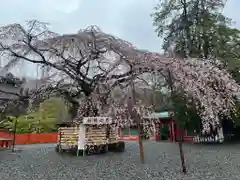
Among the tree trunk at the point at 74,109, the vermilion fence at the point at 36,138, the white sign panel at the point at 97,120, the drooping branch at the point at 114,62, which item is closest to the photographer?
the drooping branch at the point at 114,62

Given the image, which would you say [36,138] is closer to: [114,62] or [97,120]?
[97,120]

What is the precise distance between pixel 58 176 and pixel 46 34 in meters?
5.21

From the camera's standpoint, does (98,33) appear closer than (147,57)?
No

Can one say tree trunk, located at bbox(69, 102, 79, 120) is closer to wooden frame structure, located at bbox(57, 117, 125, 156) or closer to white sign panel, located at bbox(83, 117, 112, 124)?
wooden frame structure, located at bbox(57, 117, 125, 156)

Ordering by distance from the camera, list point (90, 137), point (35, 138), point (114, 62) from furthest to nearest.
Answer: point (35, 138) < point (90, 137) < point (114, 62)

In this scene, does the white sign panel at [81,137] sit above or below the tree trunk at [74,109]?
below

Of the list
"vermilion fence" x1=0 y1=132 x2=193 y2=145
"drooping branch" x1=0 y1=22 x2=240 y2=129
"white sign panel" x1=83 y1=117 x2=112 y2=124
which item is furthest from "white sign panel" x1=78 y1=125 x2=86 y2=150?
"vermilion fence" x1=0 y1=132 x2=193 y2=145

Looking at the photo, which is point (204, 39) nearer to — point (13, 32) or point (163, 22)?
point (163, 22)

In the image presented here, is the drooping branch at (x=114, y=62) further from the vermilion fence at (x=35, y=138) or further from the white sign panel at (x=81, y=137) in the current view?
the vermilion fence at (x=35, y=138)

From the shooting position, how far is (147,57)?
8.37 meters

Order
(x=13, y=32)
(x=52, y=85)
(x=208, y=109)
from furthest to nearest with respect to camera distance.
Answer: (x=52, y=85) < (x=13, y=32) < (x=208, y=109)

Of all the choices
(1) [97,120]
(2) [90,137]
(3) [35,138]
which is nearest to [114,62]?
(1) [97,120]

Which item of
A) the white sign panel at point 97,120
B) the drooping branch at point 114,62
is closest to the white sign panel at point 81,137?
the white sign panel at point 97,120

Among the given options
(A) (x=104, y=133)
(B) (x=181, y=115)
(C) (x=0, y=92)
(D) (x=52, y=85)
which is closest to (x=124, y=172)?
(A) (x=104, y=133)
